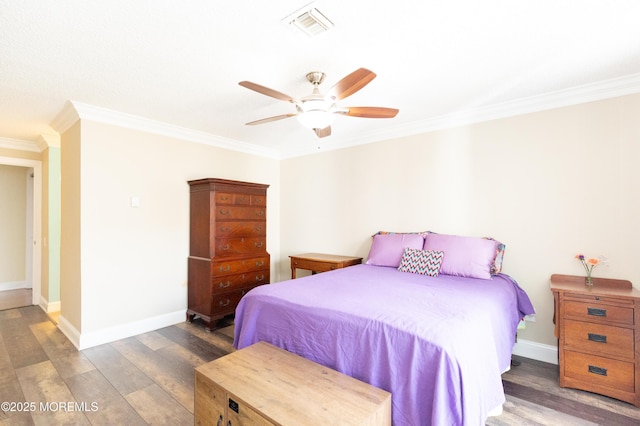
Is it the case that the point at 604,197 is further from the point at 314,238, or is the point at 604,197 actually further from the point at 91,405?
the point at 91,405

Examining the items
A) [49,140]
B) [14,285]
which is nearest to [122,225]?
[49,140]

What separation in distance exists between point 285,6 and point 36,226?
4.81m

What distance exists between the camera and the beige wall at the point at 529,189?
95.7 inches

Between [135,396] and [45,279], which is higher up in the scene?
[45,279]

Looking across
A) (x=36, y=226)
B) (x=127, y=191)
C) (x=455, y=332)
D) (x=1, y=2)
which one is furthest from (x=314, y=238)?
(x=36, y=226)

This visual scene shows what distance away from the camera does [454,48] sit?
1971 millimetres

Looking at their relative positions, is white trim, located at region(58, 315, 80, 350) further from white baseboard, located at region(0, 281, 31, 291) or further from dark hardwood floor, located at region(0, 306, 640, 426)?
white baseboard, located at region(0, 281, 31, 291)

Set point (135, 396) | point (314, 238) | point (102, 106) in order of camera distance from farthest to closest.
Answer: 1. point (314, 238)
2. point (102, 106)
3. point (135, 396)

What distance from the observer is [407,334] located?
147 centimetres

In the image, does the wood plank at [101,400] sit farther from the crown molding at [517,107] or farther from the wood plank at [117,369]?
the crown molding at [517,107]

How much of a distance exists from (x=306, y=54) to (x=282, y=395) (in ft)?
6.45

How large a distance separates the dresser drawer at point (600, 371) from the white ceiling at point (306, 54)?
2.03 m

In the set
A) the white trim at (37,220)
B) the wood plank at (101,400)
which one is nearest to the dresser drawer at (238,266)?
the wood plank at (101,400)

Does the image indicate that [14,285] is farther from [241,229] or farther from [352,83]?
[352,83]
